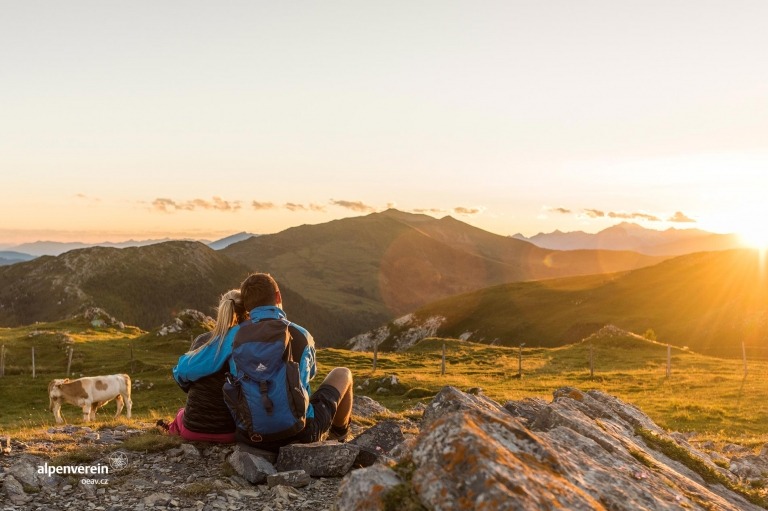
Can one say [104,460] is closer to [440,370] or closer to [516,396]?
[516,396]

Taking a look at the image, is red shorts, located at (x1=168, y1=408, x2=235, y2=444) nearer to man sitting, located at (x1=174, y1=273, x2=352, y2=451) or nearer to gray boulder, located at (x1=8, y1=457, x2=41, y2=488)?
man sitting, located at (x1=174, y1=273, x2=352, y2=451)

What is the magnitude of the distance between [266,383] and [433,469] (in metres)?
4.14

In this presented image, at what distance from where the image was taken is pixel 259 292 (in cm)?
892

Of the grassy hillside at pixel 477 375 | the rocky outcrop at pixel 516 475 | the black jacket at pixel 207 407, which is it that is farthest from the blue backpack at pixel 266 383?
the grassy hillside at pixel 477 375

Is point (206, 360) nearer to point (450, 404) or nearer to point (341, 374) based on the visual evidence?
point (341, 374)

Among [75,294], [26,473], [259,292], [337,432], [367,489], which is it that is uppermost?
[259,292]

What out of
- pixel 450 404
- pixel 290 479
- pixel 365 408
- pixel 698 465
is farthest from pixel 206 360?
pixel 365 408

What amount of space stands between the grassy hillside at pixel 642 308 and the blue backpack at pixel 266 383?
70.4m

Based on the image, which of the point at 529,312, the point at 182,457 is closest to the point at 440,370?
the point at 182,457

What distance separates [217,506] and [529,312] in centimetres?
12297

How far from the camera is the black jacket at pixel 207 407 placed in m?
9.63

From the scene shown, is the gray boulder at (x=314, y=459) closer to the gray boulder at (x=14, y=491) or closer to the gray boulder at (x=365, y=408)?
the gray boulder at (x=14, y=491)

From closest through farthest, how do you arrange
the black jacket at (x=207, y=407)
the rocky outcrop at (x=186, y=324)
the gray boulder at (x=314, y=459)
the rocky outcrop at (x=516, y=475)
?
the rocky outcrop at (x=516, y=475)
the gray boulder at (x=314, y=459)
the black jacket at (x=207, y=407)
the rocky outcrop at (x=186, y=324)

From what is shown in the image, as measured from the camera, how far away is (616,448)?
7945mm
